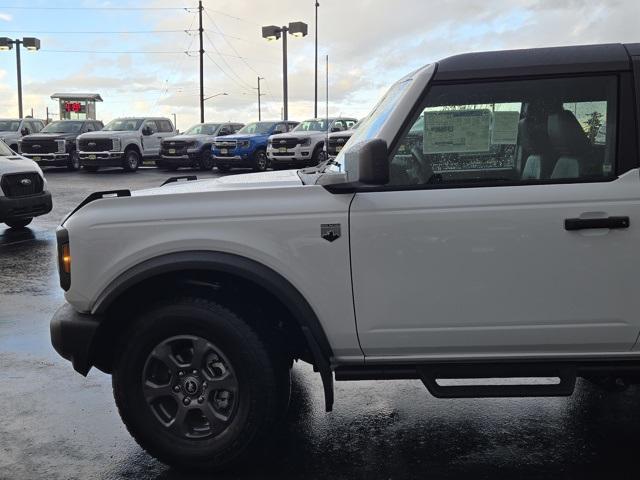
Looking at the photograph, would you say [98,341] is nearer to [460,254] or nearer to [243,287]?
[243,287]

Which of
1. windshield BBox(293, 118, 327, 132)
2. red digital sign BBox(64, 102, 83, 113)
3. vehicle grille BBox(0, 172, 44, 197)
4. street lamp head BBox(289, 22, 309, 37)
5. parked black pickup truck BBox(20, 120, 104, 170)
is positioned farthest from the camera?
red digital sign BBox(64, 102, 83, 113)

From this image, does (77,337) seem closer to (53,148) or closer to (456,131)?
(456,131)

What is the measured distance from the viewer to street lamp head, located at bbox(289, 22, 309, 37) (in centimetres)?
3241

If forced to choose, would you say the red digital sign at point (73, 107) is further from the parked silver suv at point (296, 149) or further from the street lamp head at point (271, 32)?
the parked silver suv at point (296, 149)

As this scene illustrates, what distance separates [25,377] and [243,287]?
7.76 feet

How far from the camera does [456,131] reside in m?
3.20

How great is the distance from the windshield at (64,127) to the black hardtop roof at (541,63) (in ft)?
83.4

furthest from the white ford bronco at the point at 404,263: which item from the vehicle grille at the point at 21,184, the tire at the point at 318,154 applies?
the tire at the point at 318,154

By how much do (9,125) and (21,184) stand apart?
1916 cm

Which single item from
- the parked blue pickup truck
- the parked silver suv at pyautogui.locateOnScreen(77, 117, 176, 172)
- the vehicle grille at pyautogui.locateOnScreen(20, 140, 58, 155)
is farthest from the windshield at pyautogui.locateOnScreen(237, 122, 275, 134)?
the vehicle grille at pyautogui.locateOnScreen(20, 140, 58, 155)

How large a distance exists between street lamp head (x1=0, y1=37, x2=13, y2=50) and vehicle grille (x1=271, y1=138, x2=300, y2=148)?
87.5 ft

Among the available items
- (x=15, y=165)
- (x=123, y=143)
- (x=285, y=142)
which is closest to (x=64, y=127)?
(x=123, y=143)

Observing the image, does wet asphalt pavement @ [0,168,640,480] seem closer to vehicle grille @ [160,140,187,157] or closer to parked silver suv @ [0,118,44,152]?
vehicle grille @ [160,140,187,157]

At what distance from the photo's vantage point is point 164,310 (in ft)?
10.3
